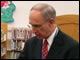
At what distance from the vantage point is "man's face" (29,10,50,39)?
1473 millimetres

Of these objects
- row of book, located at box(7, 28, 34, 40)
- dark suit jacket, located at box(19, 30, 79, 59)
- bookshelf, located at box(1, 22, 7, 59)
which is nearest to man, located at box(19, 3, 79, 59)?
dark suit jacket, located at box(19, 30, 79, 59)

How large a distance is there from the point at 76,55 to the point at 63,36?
0.73ft

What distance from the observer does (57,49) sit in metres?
1.55

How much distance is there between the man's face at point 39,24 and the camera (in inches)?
58.0

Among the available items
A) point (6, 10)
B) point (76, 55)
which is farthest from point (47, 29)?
point (6, 10)

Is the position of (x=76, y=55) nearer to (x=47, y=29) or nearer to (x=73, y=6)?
(x=47, y=29)

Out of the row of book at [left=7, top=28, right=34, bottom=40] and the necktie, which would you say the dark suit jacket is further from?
the row of book at [left=7, top=28, right=34, bottom=40]

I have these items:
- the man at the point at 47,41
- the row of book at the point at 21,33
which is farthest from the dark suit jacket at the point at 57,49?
the row of book at the point at 21,33

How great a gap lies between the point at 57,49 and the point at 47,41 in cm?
14

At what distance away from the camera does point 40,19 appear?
149cm

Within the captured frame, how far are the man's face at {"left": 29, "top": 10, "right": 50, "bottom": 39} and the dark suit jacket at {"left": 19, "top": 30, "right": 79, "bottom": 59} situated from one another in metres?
0.12

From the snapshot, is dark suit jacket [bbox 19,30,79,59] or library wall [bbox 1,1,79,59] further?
library wall [bbox 1,1,79,59]

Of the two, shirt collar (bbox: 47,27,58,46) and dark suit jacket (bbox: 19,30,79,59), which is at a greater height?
shirt collar (bbox: 47,27,58,46)

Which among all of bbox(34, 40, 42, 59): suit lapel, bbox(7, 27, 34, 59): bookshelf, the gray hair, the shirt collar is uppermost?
the gray hair
